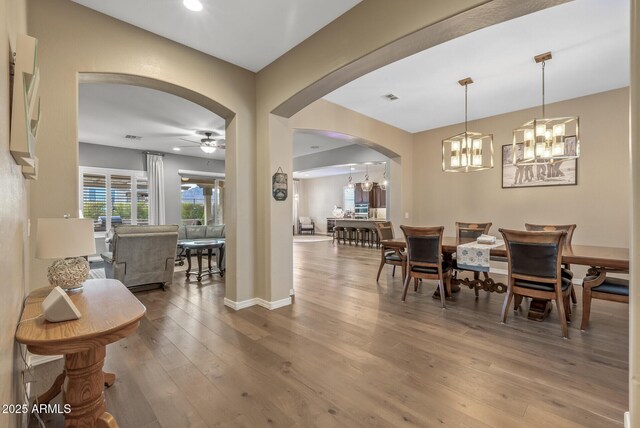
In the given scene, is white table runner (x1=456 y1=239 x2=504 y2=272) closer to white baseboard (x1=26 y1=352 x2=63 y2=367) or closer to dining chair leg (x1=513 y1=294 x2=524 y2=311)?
dining chair leg (x1=513 y1=294 x2=524 y2=311)

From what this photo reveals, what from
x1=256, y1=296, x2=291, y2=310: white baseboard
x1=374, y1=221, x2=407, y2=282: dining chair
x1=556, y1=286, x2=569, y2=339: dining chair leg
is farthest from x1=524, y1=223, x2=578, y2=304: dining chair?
x1=256, y1=296, x2=291, y2=310: white baseboard

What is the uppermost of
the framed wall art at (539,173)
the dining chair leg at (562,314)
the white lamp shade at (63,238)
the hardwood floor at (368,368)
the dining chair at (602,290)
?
the framed wall art at (539,173)

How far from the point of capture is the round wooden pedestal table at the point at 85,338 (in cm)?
116

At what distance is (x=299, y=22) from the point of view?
8.81ft

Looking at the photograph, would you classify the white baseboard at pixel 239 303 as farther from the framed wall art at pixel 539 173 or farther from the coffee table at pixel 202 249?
the framed wall art at pixel 539 173

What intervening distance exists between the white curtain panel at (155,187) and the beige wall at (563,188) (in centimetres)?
716

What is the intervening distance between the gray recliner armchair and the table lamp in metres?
2.58

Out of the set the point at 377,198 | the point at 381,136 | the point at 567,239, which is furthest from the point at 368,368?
the point at 377,198

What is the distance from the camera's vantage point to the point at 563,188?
4.67 metres

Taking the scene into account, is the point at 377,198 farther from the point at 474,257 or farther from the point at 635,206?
the point at 635,206

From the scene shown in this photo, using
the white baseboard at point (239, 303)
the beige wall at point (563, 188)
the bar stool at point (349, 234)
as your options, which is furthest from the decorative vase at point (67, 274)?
the bar stool at point (349, 234)

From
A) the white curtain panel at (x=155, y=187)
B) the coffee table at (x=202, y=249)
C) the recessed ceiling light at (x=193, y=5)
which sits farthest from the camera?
the white curtain panel at (x=155, y=187)

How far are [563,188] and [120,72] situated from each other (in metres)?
6.26

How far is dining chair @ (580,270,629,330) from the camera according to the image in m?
2.60
